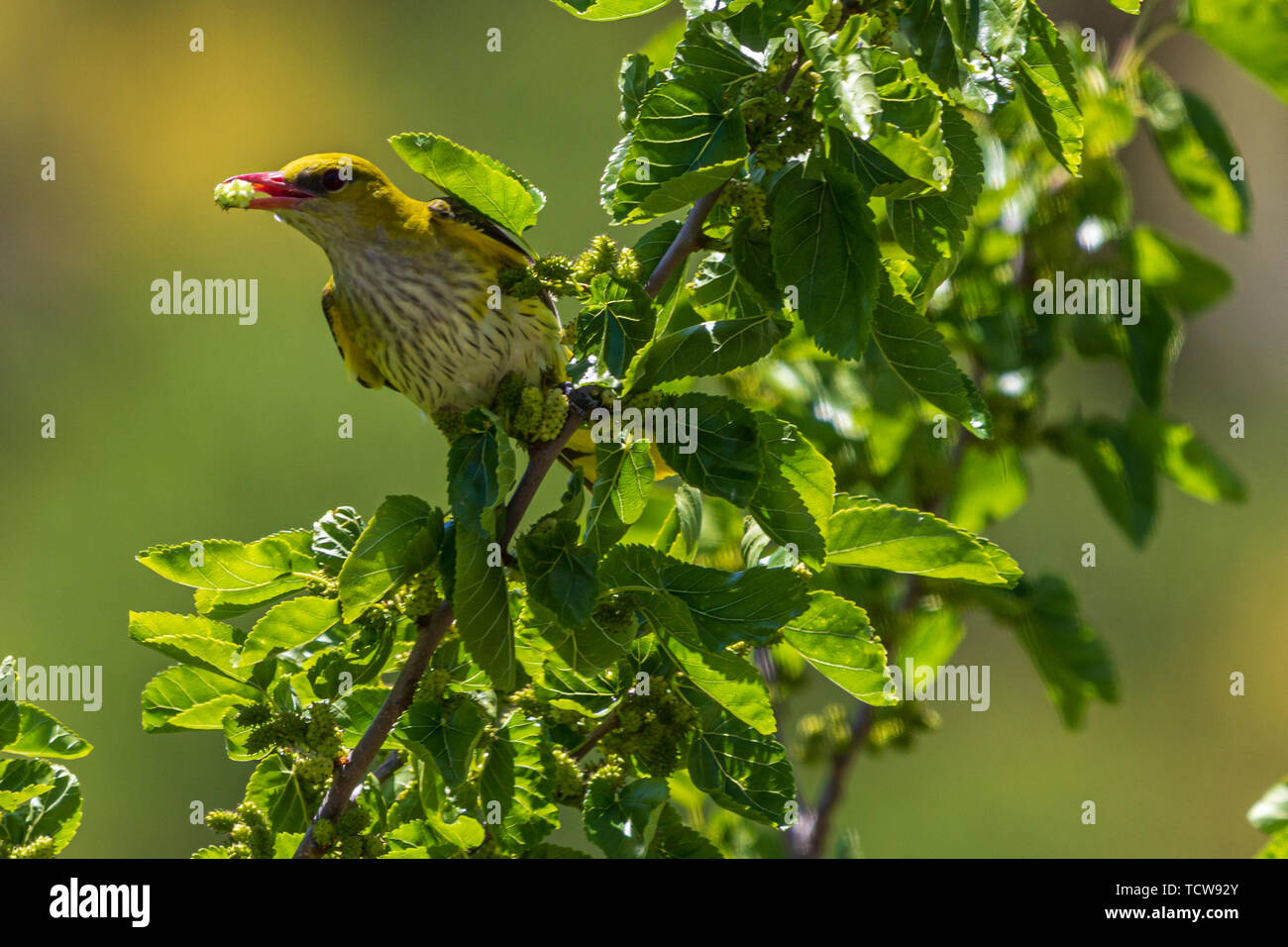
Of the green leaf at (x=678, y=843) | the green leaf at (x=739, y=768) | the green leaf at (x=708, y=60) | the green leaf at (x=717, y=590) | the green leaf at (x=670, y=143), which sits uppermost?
the green leaf at (x=708, y=60)

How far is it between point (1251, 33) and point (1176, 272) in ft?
2.06

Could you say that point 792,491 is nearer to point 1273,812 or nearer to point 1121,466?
point 1273,812

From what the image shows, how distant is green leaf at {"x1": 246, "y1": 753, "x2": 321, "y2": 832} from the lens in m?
1.65

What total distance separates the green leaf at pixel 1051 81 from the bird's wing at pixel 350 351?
1.60 meters

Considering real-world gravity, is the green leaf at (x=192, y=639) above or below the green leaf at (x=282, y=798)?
above

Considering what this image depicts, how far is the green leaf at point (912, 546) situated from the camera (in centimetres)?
155

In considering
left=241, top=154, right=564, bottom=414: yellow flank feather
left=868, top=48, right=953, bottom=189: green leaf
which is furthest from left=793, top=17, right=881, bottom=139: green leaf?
left=241, top=154, right=564, bottom=414: yellow flank feather

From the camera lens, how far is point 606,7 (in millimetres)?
1491

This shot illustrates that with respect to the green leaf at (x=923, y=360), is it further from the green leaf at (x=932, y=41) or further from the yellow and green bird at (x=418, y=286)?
the yellow and green bird at (x=418, y=286)

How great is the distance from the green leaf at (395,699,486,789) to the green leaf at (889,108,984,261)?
77 cm

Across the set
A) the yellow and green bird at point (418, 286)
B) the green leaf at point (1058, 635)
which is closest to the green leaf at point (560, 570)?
the yellow and green bird at point (418, 286)

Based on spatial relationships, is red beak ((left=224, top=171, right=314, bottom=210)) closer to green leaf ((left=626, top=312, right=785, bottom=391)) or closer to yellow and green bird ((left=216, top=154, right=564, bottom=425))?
yellow and green bird ((left=216, top=154, right=564, bottom=425))

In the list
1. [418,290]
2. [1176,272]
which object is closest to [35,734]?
[418,290]

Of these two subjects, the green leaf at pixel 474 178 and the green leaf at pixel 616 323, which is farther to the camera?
the green leaf at pixel 474 178
